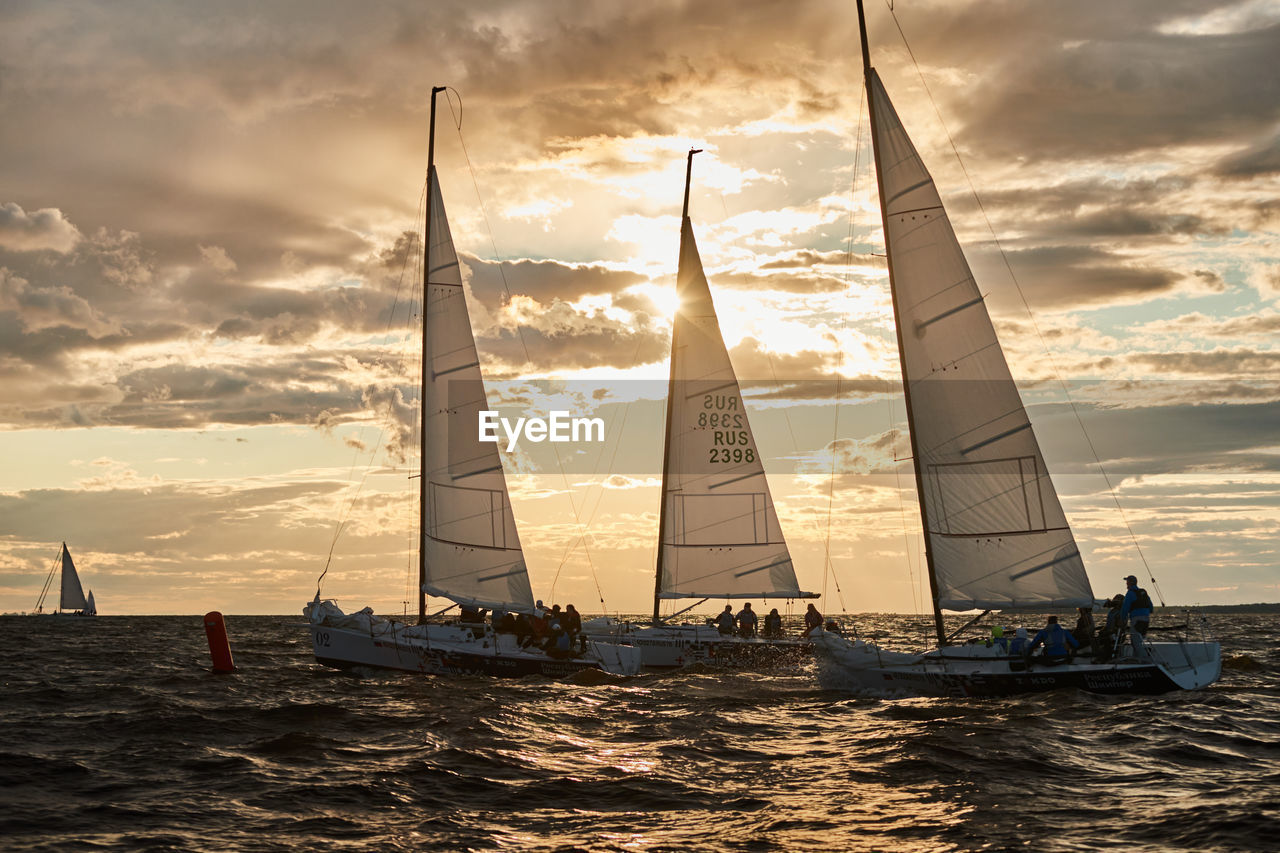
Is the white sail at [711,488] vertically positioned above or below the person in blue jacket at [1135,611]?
above

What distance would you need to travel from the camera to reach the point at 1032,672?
21.2 m

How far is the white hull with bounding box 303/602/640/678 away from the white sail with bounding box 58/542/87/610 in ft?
338

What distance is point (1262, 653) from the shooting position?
4328 cm

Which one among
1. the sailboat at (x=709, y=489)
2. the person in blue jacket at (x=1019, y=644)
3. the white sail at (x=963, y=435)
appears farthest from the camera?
the sailboat at (x=709, y=489)

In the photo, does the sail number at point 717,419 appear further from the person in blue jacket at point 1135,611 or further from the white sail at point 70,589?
the white sail at point 70,589

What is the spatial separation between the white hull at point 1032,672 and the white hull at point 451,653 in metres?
8.69

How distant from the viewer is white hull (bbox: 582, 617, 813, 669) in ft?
104

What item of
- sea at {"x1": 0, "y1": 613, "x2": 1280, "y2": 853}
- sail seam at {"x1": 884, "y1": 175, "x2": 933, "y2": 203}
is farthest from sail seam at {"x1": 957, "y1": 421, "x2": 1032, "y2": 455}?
sail seam at {"x1": 884, "y1": 175, "x2": 933, "y2": 203}

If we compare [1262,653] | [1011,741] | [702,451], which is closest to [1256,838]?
[1011,741]

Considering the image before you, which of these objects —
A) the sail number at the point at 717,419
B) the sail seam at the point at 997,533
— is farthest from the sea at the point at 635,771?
the sail number at the point at 717,419

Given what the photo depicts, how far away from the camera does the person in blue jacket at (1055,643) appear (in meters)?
21.2

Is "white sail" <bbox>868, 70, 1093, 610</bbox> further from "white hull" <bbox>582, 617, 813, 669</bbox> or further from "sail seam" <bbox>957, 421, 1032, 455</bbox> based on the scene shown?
"white hull" <bbox>582, 617, 813, 669</bbox>

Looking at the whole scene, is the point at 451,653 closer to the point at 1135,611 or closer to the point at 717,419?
the point at 717,419

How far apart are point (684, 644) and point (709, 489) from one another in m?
5.51
